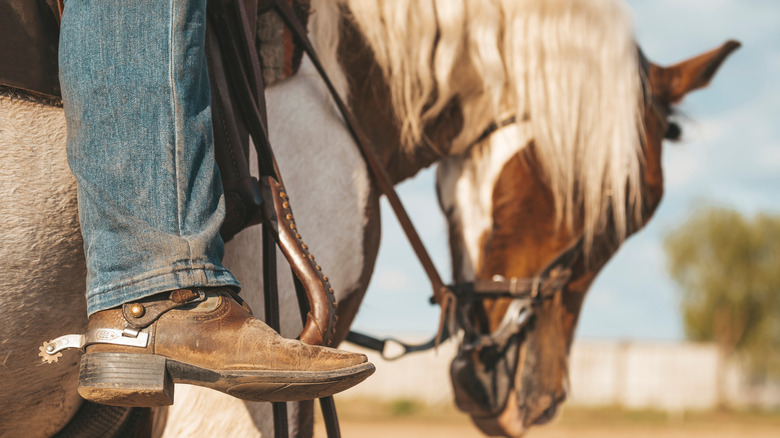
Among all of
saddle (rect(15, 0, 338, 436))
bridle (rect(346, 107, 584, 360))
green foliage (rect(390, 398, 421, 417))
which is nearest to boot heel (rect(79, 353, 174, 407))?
saddle (rect(15, 0, 338, 436))

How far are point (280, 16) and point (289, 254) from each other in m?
0.76

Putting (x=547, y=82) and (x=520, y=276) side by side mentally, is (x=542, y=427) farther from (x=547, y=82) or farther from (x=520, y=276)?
(x=547, y=82)

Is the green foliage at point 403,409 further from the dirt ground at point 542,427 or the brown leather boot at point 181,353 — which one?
the brown leather boot at point 181,353

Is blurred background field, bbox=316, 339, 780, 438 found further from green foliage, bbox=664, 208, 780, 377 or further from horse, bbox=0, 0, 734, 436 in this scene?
horse, bbox=0, 0, 734, 436

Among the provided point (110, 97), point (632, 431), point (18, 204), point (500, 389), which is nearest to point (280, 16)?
point (110, 97)

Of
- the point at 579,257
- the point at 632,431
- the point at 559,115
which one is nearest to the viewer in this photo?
the point at 559,115

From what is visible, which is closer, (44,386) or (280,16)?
(44,386)

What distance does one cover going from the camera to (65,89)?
1.32 metres

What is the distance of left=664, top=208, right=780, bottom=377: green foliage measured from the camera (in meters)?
26.8

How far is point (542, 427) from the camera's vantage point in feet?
Result: 33.8

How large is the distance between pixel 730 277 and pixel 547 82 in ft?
90.7

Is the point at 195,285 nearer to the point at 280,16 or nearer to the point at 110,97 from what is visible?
the point at 110,97

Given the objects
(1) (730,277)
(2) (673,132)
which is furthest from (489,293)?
(1) (730,277)

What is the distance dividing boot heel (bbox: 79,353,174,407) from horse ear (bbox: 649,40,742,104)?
7.93ft
